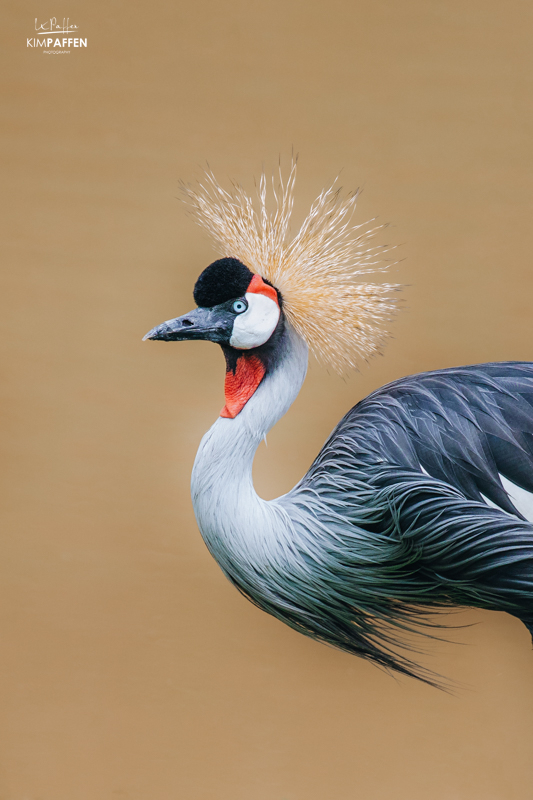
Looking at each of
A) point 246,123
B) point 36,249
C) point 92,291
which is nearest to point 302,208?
point 246,123

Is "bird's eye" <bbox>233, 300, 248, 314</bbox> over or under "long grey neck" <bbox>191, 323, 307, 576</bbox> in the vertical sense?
over

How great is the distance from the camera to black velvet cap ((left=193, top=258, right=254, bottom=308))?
42.5 inches

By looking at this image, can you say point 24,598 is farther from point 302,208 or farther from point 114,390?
point 302,208

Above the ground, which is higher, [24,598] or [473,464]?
[473,464]

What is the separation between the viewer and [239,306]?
3.60 ft

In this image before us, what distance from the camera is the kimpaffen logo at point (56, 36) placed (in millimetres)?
1386

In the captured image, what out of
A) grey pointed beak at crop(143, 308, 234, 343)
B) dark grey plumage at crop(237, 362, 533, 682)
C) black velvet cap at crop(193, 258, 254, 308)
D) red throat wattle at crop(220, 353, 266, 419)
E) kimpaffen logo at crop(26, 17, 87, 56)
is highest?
kimpaffen logo at crop(26, 17, 87, 56)

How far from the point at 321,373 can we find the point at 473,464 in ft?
1.23

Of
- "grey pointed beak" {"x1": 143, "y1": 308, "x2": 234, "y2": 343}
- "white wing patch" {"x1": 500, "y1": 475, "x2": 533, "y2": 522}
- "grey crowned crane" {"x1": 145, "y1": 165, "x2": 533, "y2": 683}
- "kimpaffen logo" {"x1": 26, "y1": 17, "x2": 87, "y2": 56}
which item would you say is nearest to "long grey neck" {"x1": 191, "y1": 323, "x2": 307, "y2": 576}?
"grey crowned crane" {"x1": 145, "y1": 165, "x2": 533, "y2": 683}

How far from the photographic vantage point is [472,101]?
1.28m

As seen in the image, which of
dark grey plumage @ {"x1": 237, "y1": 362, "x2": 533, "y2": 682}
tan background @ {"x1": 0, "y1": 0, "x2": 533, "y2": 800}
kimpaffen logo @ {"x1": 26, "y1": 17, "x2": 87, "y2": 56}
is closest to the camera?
dark grey plumage @ {"x1": 237, "y1": 362, "x2": 533, "y2": 682}

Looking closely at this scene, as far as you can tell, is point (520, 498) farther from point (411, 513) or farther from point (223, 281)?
point (223, 281)
